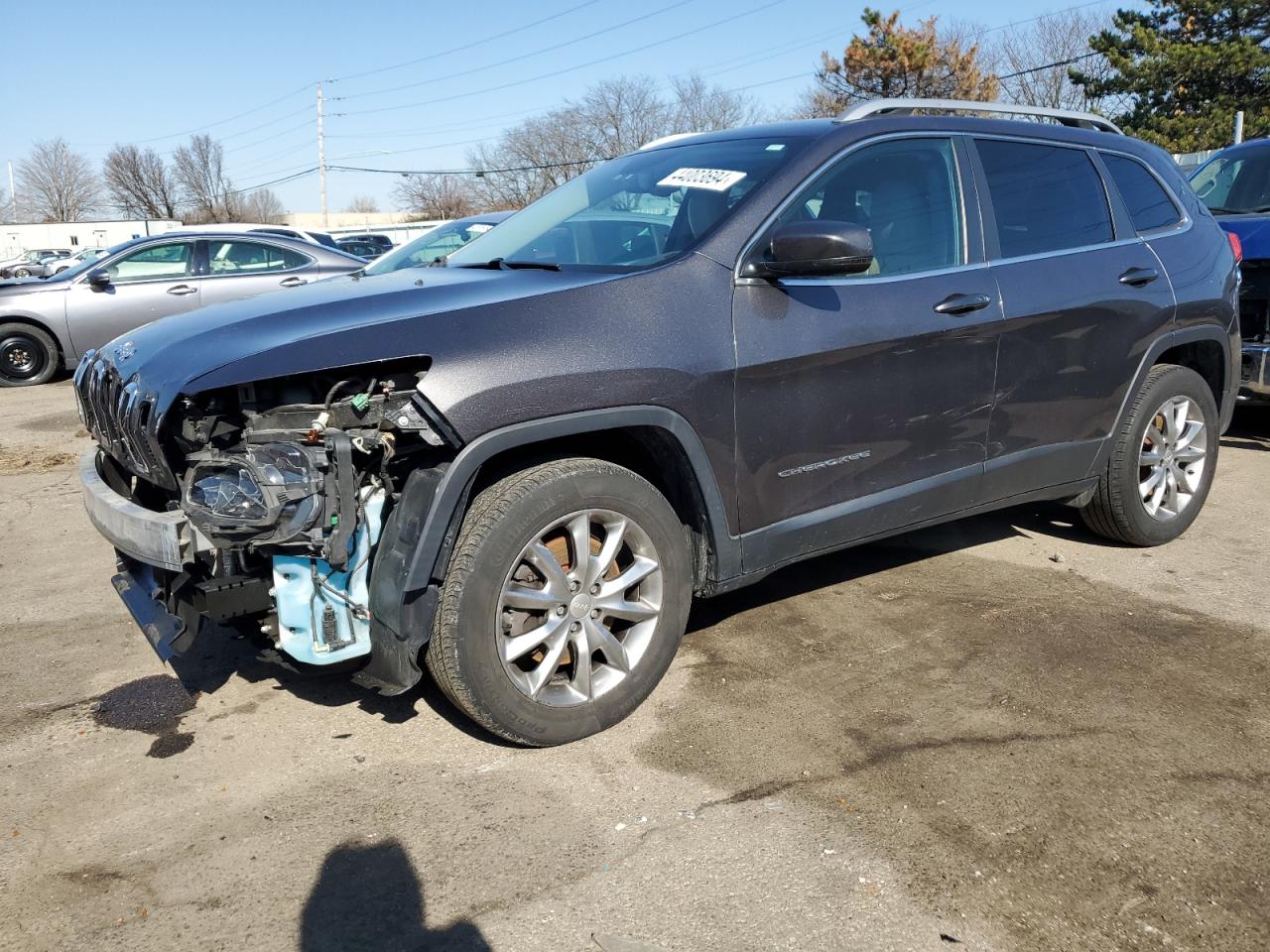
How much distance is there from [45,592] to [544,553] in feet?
9.91

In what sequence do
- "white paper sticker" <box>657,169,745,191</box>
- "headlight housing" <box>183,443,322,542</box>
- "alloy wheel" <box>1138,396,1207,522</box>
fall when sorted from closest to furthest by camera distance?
"headlight housing" <box>183,443,322,542</box>
"white paper sticker" <box>657,169,745,191</box>
"alloy wheel" <box>1138,396,1207,522</box>

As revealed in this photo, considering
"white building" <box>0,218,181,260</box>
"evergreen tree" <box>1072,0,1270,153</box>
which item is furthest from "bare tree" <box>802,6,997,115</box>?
"white building" <box>0,218,181,260</box>

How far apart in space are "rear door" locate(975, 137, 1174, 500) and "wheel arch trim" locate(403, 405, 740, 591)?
4.50 ft

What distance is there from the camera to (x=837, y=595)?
4578mm

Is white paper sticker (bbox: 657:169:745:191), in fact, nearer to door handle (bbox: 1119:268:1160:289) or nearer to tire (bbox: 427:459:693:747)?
tire (bbox: 427:459:693:747)

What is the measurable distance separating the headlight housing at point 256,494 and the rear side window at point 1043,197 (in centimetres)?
284

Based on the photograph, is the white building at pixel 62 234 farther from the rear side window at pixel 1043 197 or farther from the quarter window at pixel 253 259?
the rear side window at pixel 1043 197

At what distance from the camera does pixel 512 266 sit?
12.3ft

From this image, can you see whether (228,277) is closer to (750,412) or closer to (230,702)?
(230,702)

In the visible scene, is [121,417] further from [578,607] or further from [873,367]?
[873,367]

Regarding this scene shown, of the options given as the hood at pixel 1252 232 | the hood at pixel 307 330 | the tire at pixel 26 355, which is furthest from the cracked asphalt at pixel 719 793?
the tire at pixel 26 355

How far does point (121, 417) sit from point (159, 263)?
930cm

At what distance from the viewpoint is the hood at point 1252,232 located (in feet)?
22.7

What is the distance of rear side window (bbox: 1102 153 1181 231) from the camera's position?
4719 mm
